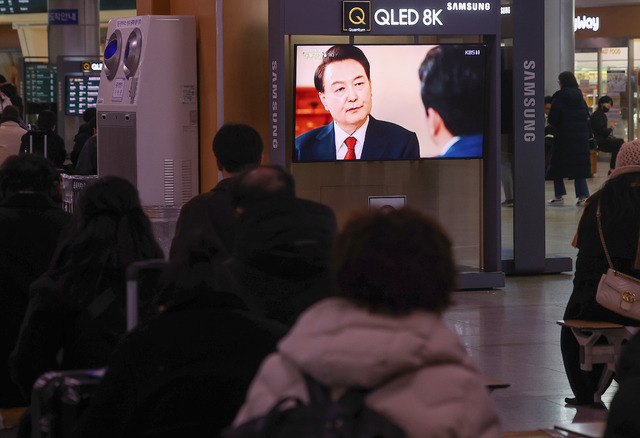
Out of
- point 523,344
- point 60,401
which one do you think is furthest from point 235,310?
point 523,344

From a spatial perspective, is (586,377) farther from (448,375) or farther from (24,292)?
(448,375)

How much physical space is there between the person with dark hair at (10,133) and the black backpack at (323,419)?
991 cm

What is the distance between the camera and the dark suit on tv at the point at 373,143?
8844 mm

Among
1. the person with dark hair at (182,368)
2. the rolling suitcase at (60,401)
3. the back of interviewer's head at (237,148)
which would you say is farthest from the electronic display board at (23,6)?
the person with dark hair at (182,368)

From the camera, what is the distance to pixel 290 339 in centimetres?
196

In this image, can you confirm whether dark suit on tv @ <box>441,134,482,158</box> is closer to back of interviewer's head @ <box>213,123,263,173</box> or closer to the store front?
back of interviewer's head @ <box>213,123,263,173</box>

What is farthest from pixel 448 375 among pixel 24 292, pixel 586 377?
pixel 586 377

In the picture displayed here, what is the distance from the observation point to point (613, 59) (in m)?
29.4

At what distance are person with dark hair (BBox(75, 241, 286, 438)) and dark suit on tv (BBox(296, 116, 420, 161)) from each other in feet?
20.1

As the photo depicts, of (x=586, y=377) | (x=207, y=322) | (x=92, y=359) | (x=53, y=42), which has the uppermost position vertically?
(x=53, y=42)

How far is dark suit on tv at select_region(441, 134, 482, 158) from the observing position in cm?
924

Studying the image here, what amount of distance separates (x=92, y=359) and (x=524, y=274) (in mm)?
7024

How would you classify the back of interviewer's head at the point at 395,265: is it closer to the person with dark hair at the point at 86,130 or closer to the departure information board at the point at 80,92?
the person with dark hair at the point at 86,130

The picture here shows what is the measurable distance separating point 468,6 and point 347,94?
4.35 ft
